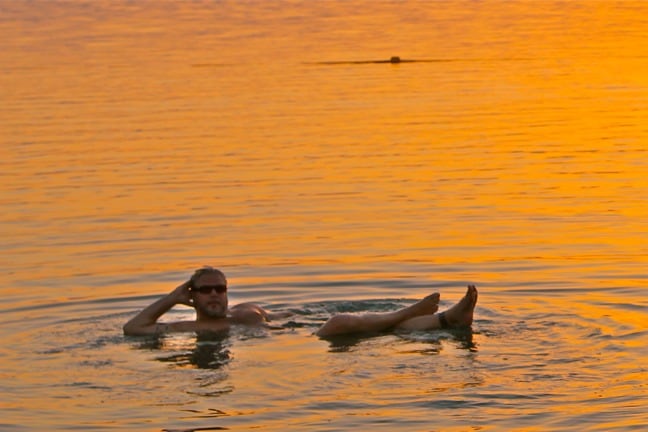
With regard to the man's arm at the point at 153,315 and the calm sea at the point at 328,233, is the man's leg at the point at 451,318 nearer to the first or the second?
the calm sea at the point at 328,233

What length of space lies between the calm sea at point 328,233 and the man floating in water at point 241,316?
230 millimetres

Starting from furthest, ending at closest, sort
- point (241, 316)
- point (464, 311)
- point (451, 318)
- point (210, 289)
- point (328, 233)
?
point (328, 233)
point (241, 316)
point (210, 289)
point (451, 318)
point (464, 311)

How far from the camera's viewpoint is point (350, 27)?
5528cm

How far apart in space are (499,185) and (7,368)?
392 inches

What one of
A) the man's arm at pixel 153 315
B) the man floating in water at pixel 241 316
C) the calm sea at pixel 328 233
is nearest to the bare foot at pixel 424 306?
the man floating in water at pixel 241 316

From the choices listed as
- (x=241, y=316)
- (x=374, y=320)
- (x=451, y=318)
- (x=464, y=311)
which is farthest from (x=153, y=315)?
(x=464, y=311)

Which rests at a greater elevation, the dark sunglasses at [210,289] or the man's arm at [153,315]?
the dark sunglasses at [210,289]

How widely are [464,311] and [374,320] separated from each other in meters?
0.79

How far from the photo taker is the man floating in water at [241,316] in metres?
15.3

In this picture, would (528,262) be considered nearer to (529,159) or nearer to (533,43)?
(529,159)

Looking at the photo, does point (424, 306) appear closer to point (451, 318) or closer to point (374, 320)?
point (451, 318)

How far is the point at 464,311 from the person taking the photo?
599 inches

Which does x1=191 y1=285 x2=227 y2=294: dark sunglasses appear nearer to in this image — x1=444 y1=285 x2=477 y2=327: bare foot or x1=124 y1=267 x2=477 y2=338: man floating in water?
x1=124 y1=267 x2=477 y2=338: man floating in water

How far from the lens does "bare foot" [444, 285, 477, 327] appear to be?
49.6 ft
